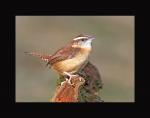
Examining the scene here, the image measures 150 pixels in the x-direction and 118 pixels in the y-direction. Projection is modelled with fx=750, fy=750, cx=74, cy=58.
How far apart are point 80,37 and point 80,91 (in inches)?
29.3

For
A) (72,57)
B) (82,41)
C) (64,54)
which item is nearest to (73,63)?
(72,57)

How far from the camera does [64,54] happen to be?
404 inches

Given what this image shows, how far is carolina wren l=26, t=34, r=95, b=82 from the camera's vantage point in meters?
10.1

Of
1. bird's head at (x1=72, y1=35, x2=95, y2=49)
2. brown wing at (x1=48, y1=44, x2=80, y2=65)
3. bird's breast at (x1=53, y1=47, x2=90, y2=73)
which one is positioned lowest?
bird's breast at (x1=53, y1=47, x2=90, y2=73)

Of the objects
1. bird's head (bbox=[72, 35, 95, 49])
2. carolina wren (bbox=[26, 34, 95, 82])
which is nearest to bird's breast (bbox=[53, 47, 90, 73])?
carolina wren (bbox=[26, 34, 95, 82])

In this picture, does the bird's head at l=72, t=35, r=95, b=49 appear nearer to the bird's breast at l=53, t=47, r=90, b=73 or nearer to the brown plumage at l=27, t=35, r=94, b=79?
the brown plumage at l=27, t=35, r=94, b=79

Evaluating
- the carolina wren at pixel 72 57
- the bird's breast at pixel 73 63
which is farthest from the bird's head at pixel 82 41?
the bird's breast at pixel 73 63

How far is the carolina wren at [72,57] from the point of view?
10.1 metres

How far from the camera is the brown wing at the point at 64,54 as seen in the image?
10.2 metres

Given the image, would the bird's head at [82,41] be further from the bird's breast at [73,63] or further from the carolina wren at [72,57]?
the bird's breast at [73,63]

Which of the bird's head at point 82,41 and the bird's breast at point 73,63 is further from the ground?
the bird's head at point 82,41

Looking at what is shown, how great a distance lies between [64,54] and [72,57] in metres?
0.14

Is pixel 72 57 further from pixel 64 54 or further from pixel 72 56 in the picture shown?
pixel 64 54

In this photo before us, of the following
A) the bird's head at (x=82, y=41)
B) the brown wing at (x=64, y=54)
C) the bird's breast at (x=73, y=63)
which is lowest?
the bird's breast at (x=73, y=63)
